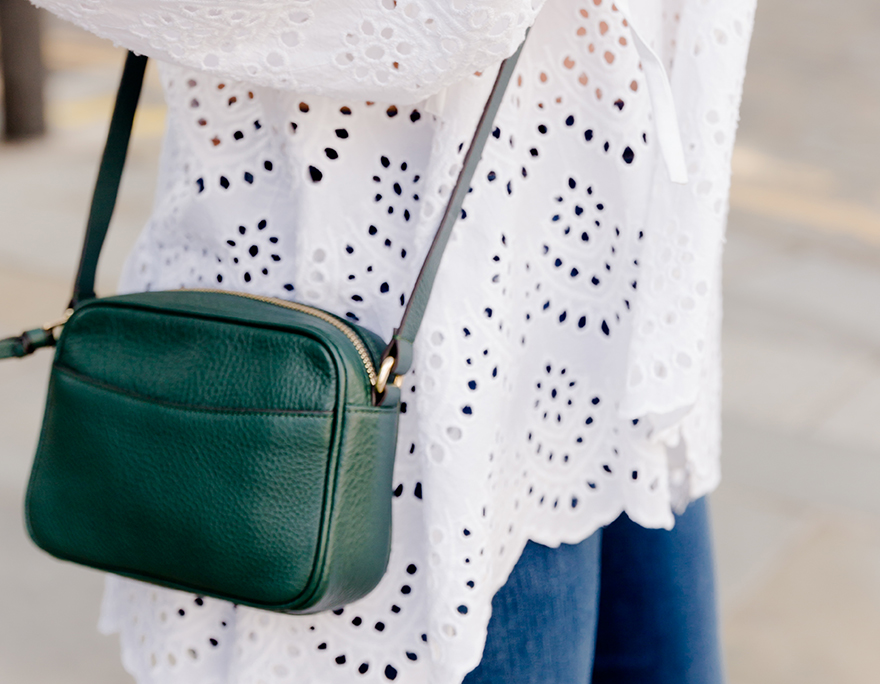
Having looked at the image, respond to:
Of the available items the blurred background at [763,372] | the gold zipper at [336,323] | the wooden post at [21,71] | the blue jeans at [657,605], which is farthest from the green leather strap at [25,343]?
the wooden post at [21,71]

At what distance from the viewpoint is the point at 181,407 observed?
0.69 m

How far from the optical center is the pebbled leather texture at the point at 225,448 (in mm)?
667

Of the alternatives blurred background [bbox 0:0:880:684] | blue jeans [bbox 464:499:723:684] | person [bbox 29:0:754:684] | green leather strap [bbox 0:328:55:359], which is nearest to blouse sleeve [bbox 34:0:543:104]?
person [bbox 29:0:754:684]

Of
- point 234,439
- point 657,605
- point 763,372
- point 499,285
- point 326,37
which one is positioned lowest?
point 657,605

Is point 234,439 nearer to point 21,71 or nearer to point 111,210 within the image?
point 111,210

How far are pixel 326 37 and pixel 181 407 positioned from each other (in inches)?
10.4

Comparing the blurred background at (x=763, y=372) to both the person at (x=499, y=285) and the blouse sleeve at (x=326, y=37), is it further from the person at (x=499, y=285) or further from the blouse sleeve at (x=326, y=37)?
the blouse sleeve at (x=326, y=37)

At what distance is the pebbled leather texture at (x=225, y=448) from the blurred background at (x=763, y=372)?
1333mm

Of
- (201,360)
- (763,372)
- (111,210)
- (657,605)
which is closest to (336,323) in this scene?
(201,360)

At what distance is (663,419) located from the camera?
776 mm

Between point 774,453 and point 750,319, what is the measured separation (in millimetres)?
934

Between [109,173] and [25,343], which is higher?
[109,173]

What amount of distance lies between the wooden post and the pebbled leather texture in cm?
483

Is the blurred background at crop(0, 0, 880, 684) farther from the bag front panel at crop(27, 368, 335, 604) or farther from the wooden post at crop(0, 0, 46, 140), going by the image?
the bag front panel at crop(27, 368, 335, 604)
